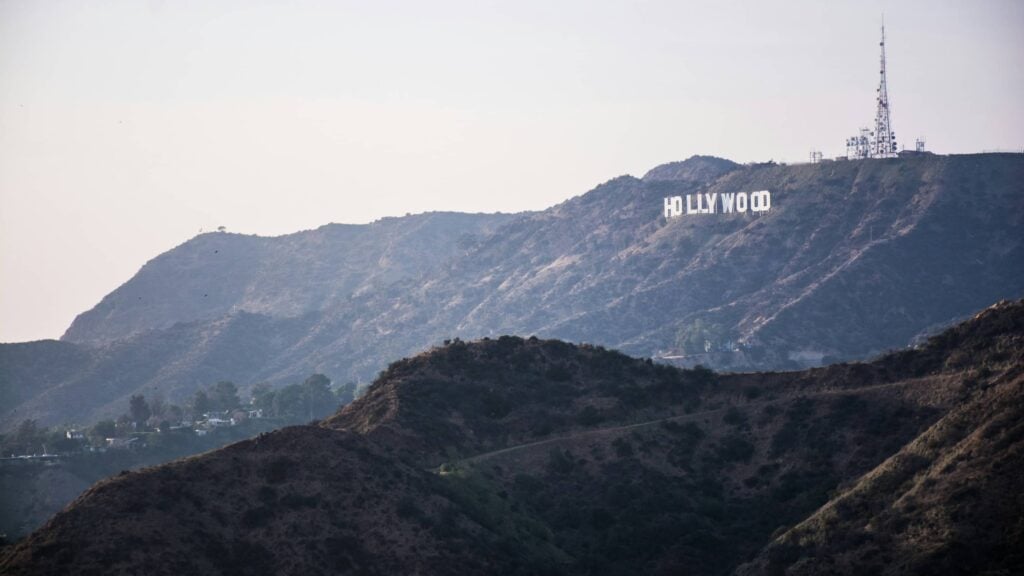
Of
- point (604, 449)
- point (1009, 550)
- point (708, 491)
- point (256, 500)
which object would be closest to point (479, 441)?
point (604, 449)

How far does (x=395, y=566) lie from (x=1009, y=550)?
34.4 metres

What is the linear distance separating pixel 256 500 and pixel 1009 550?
4366 cm

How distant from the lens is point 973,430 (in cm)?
9031

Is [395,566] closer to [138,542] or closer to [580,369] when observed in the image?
[138,542]

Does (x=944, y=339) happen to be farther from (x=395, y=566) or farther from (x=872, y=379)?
(x=395, y=566)

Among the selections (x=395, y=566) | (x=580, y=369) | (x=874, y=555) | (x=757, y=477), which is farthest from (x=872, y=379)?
(x=395, y=566)

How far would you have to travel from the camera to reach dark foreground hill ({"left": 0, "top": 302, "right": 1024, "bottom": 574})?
3310 inches

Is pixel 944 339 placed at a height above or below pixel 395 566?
above

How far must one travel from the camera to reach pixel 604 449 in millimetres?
113250

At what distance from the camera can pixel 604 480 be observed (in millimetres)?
109438

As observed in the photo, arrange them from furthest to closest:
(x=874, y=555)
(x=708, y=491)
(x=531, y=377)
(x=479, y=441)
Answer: (x=531, y=377) < (x=479, y=441) < (x=708, y=491) < (x=874, y=555)

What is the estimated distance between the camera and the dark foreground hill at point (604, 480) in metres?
84.1

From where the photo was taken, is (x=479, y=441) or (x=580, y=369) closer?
(x=479, y=441)

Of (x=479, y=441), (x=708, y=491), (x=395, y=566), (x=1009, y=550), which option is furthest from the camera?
(x=479, y=441)
